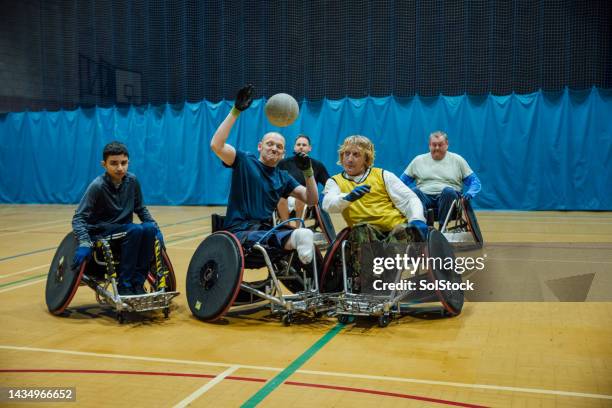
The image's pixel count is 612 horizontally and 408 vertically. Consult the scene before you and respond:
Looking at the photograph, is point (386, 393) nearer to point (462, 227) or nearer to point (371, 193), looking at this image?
point (371, 193)

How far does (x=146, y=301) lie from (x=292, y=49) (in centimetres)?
1174

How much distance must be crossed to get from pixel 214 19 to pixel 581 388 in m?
14.0

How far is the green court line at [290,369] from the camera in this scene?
9.41ft

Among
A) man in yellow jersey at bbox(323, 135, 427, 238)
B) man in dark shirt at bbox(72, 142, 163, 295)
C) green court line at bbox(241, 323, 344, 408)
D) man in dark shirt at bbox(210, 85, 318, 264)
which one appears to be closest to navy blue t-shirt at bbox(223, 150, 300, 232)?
man in dark shirt at bbox(210, 85, 318, 264)

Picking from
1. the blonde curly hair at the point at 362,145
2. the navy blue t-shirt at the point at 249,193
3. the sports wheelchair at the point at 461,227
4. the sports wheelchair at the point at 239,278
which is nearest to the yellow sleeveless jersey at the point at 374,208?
the blonde curly hair at the point at 362,145

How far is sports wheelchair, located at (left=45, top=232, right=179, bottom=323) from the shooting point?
427cm

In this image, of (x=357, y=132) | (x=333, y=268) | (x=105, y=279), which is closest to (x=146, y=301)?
(x=105, y=279)

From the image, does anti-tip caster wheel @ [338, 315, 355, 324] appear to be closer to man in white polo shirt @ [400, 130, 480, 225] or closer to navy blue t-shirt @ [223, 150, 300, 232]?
navy blue t-shirt @ [223, 150, 300, 232]

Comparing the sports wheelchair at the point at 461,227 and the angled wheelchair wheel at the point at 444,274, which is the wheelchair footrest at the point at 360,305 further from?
the sports wheelchair at the point at 461,227

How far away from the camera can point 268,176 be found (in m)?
4.66

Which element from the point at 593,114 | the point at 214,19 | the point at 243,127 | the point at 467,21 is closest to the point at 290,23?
the point at 214,19

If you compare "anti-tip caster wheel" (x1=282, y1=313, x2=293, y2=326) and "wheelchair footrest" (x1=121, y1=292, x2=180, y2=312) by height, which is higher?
"wheelchair footrest" (x1=121, y1=292, x2=180, y2=312)

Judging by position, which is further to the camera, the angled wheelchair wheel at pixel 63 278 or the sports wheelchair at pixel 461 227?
the sports wheelchair at pixel 461 227

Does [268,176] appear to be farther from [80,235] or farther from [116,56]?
[116,56]
